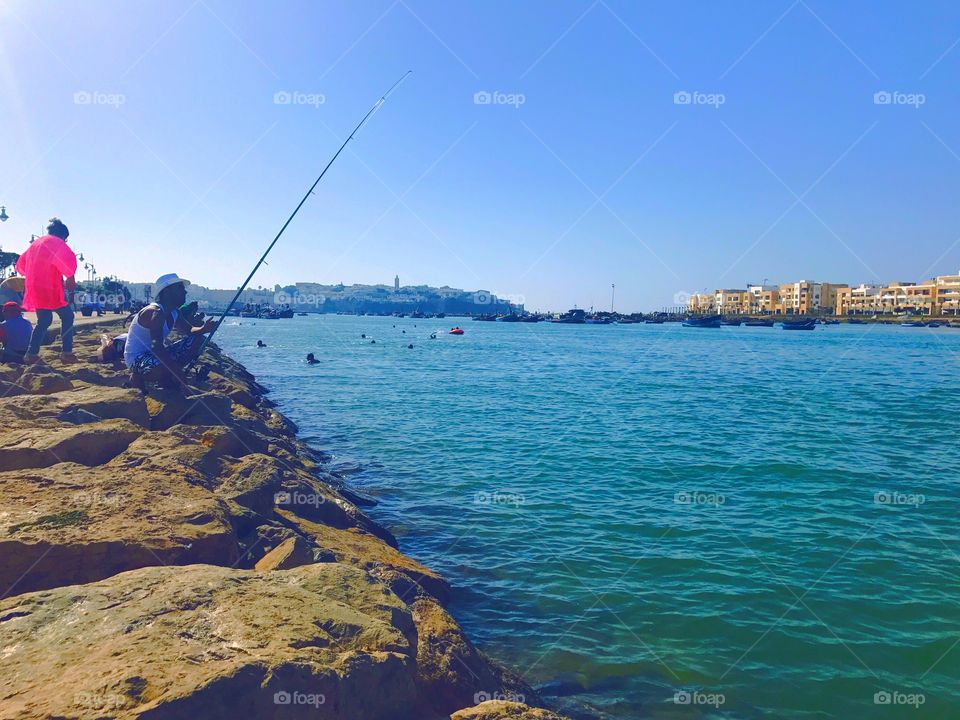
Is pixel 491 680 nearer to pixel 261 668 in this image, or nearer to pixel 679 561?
pixel 261 668

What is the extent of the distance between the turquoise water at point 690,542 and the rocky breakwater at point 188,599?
144 cm

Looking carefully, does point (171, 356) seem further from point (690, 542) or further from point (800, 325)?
point (800, 325)

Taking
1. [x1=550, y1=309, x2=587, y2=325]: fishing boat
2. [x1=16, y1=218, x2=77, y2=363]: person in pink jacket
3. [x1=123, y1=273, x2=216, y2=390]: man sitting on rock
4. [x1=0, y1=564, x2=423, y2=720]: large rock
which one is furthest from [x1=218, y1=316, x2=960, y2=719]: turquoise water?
[x1=550, y1=309, x2=587, y2=325]: fishing boat

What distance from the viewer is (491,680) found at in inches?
185

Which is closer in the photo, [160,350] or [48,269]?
[160,350]

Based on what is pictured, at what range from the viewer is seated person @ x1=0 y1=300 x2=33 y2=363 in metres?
10.7

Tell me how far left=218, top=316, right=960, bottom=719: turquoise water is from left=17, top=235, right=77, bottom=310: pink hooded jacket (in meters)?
6.25

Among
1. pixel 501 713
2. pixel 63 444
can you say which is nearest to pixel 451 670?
pixel 501 713

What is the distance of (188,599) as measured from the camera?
133 inches

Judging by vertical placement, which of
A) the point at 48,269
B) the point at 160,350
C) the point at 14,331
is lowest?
the point at 160,350

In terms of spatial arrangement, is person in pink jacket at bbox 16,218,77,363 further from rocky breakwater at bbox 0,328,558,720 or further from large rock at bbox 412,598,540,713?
large rock at bbox 412,598,540,713

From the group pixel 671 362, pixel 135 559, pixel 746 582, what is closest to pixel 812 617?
pixel 746 582

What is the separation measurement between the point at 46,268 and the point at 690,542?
1080 cm

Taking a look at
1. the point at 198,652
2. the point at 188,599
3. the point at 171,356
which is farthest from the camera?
Result: the point at 171,356
